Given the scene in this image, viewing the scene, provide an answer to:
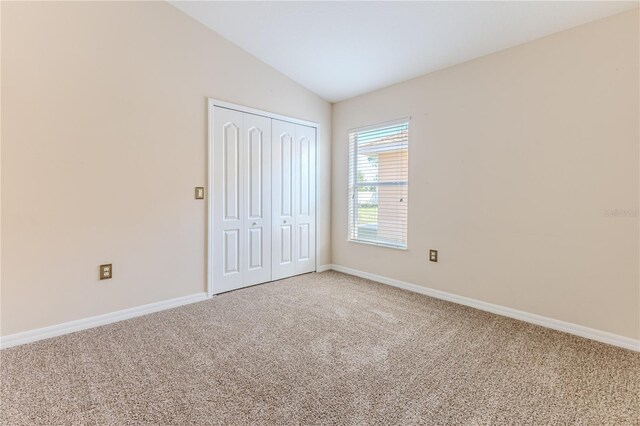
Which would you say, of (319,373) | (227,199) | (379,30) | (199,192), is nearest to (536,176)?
(379,30)

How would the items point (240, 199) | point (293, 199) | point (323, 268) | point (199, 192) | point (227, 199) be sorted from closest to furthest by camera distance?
1. point (199, 192)
2. point (227, 199)
3. point (240, 199)
4. point (293, 199)
5. point (323, 268)

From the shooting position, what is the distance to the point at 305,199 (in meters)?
4.12

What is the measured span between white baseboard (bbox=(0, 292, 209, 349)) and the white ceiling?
106 inches

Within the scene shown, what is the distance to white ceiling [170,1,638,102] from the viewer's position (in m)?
2.32

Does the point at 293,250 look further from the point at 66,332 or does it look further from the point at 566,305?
the point at 566,305

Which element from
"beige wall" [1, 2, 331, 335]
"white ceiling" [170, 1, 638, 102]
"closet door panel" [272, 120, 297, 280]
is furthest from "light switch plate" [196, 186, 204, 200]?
"white ceiling" [170, 1, 638, 102]

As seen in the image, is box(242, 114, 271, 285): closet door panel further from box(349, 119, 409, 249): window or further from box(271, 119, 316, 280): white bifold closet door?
box(349, 119, 409, 249): window

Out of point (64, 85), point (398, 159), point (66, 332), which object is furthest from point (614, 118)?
point (66, 332)

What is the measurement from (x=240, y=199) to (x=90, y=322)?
67.2 inches

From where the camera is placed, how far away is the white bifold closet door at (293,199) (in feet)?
12.5

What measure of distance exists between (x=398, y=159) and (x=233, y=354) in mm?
2658

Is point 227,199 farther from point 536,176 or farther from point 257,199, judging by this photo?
point 536,176

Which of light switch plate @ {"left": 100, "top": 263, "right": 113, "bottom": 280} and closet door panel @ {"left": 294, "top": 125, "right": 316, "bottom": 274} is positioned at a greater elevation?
closet door panel @ {"left": 294, "top": 125, "right": 316, "bottom": 274}

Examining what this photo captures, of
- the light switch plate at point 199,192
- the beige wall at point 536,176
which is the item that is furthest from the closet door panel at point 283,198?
the beige wall at point 536,176
